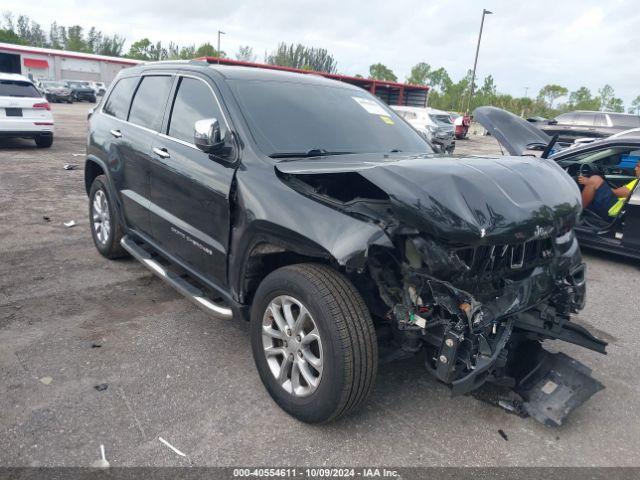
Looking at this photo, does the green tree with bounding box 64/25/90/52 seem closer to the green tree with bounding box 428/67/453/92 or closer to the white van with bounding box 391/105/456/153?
the green tree with bounding box 428/67/453/92

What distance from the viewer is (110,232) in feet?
16.3

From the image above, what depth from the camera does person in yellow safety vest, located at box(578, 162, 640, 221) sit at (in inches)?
242

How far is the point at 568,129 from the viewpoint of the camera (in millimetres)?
17406

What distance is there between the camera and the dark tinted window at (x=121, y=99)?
15.3 ft

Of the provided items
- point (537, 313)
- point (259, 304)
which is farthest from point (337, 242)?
point (537, 313)

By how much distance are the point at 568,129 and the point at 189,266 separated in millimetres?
17208

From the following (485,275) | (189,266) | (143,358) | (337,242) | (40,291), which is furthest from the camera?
(40,291)

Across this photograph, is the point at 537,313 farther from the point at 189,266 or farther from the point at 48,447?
the point at 48,447

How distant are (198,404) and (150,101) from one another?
2.62m

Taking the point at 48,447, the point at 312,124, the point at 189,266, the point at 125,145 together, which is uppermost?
the point at 312,124

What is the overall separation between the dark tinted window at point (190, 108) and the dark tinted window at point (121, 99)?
104 cm

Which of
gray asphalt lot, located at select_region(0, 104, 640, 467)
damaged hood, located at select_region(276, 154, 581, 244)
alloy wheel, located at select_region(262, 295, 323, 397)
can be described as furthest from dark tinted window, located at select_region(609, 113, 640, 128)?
alloy wheel, located at select_region(262, 295, 323, 397)

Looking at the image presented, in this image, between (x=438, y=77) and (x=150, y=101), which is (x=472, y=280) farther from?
(x=438, y=77)

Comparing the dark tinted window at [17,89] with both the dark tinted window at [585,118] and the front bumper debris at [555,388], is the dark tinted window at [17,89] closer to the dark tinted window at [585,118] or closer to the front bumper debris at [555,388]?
the front bumper debris at [555,388]
